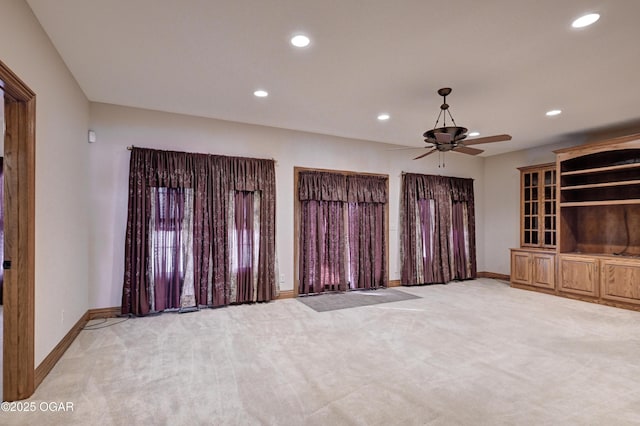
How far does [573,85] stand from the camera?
370 centimetres

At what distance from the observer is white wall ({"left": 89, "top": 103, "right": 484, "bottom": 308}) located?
174 inches

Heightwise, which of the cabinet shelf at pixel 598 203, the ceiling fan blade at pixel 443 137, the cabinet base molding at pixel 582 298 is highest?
the ceiling fan blade at pixel 443 137

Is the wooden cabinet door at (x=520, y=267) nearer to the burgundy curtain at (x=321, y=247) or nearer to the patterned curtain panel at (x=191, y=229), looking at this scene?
the burgundy curtain at (x=321, y=247)

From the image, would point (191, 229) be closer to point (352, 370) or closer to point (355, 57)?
point (352, 370)

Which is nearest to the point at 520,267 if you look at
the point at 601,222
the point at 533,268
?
the point at 533,268

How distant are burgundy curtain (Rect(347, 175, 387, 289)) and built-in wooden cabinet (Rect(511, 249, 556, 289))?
2.58 metres

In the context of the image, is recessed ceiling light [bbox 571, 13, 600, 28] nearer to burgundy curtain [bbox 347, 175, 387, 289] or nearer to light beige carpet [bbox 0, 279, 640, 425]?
light beige carpet [bbox 0, 279, 640, 425]

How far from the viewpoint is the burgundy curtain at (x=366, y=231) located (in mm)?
6168

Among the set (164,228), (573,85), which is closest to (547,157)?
(573,85)

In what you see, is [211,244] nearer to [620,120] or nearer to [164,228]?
[164,228]

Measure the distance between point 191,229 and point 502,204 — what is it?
6.54m

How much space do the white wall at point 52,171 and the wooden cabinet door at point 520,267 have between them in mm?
7124

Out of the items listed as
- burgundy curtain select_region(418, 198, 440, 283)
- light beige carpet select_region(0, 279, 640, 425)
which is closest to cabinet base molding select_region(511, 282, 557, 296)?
light beige carpet select_region(0, 279, 640, 425)

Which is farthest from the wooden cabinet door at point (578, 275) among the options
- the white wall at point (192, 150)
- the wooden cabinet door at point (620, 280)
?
the white wall at point (192, 150)
